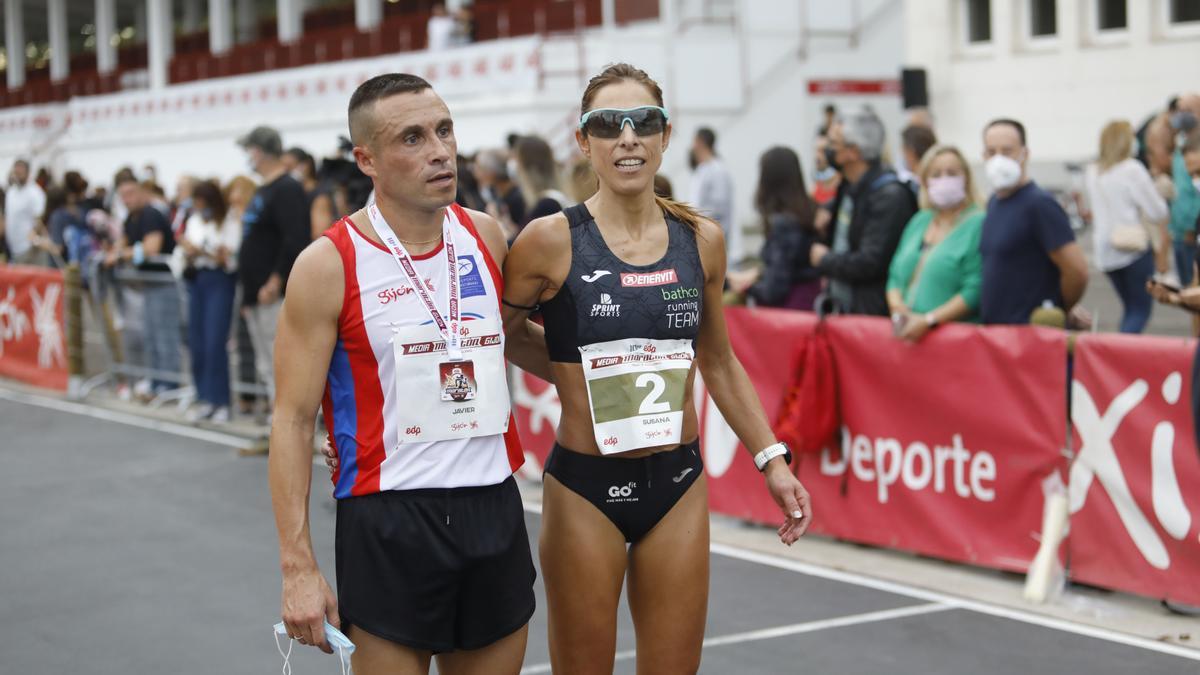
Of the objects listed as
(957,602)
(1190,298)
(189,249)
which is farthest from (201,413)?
(1190,298)

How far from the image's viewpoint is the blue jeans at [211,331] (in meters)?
12.9

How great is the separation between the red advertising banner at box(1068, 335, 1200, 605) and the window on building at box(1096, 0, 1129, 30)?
19330mm

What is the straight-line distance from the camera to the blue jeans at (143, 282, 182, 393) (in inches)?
545

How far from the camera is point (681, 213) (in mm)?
4488

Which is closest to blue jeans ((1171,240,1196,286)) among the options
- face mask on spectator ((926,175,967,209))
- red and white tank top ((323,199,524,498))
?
face mask on spectator ((926,175,967,209))

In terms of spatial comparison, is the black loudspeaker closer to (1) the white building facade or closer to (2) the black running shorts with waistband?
(1) the white building facade

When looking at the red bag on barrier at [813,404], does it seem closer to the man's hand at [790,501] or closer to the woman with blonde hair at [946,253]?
the woman with blonde hair at [946,253]

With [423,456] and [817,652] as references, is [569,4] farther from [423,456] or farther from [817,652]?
[423,456]

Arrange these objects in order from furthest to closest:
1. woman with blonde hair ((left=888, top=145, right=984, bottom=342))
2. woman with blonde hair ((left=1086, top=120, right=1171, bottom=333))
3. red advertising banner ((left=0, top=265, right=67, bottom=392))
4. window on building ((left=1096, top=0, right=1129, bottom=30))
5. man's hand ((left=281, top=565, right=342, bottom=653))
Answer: window on building ((left=1096, top=0, right=1129, bottom=30))
red advertising banner ((left=0, top=265, right=67, bottom=392))
woman with blonde hair ((left=1086, top=120, right=1171, bottom=333))
woman with blonde hair ((left=888, top=145, right=984, bottom=342))
man's hand ((left=281, top=565, right=342, bottom=653))

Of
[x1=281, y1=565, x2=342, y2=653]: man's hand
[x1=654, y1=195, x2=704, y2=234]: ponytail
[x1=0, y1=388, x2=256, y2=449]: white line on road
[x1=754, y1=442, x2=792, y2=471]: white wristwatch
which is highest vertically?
[x1=654, y1=195, x2=704, y2=234]: ponytail

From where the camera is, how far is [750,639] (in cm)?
665

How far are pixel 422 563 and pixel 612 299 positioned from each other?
3.10ft

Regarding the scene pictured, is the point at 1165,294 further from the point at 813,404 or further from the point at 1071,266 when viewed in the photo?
the point at 813,404

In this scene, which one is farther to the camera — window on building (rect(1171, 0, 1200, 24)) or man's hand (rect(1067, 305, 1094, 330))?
window on building (rect(1171, 0, 1200, 24))
